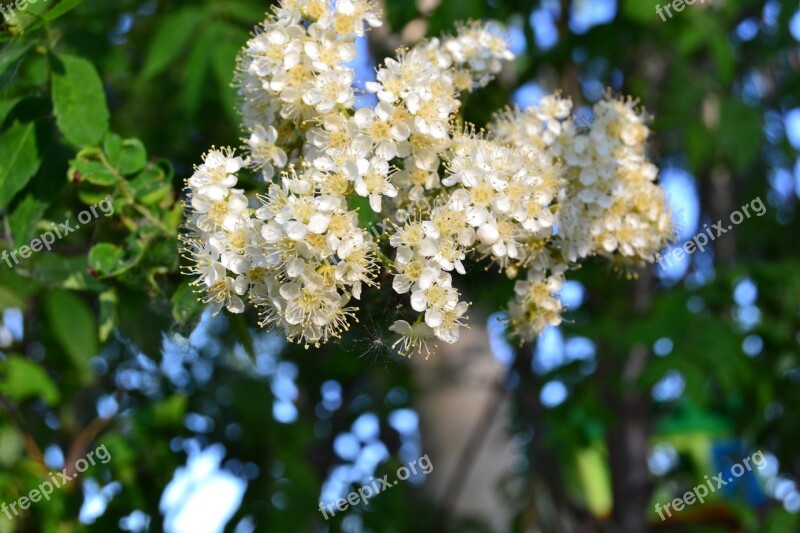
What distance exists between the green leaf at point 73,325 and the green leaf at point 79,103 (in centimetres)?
97

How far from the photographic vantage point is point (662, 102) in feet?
10.8

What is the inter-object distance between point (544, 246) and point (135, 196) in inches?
29.3

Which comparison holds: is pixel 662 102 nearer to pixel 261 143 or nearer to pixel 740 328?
pixel 740 328

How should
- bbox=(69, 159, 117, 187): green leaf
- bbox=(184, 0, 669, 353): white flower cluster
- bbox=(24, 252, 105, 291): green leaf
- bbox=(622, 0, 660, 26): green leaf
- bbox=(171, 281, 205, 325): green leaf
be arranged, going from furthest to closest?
1. bbox=(622, 0, 660, 26): green leaf
2. bbox=(24, 252, 105, 291): green leaf
3. bbox=(69, 159, 117, 187): green leaf
4. bbox=(171, 281, 205, 325): green leaf
5. bbox=(184, 0, 669, 353): white flower cluster

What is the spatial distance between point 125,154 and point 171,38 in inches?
30.7

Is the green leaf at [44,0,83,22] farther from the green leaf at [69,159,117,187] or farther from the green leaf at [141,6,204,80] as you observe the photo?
the green leaf at [141,6,204,80]

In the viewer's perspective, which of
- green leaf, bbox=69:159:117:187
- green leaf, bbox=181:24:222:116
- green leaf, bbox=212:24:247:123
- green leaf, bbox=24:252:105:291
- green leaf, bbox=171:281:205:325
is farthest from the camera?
green leaf, bbox=181:24:222:116

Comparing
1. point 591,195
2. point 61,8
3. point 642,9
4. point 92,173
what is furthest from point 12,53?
point 642,9

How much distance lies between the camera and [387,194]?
133 centimetres

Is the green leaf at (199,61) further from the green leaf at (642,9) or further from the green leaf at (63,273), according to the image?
the green leaf at (642,9)

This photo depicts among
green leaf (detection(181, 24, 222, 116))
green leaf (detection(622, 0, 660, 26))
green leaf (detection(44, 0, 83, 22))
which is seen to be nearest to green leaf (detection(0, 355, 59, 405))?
green leaf (detection(181, 24, 222, 116))

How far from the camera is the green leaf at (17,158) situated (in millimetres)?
1605

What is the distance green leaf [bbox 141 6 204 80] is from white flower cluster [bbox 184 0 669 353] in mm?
782

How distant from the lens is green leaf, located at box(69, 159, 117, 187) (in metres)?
1.60
